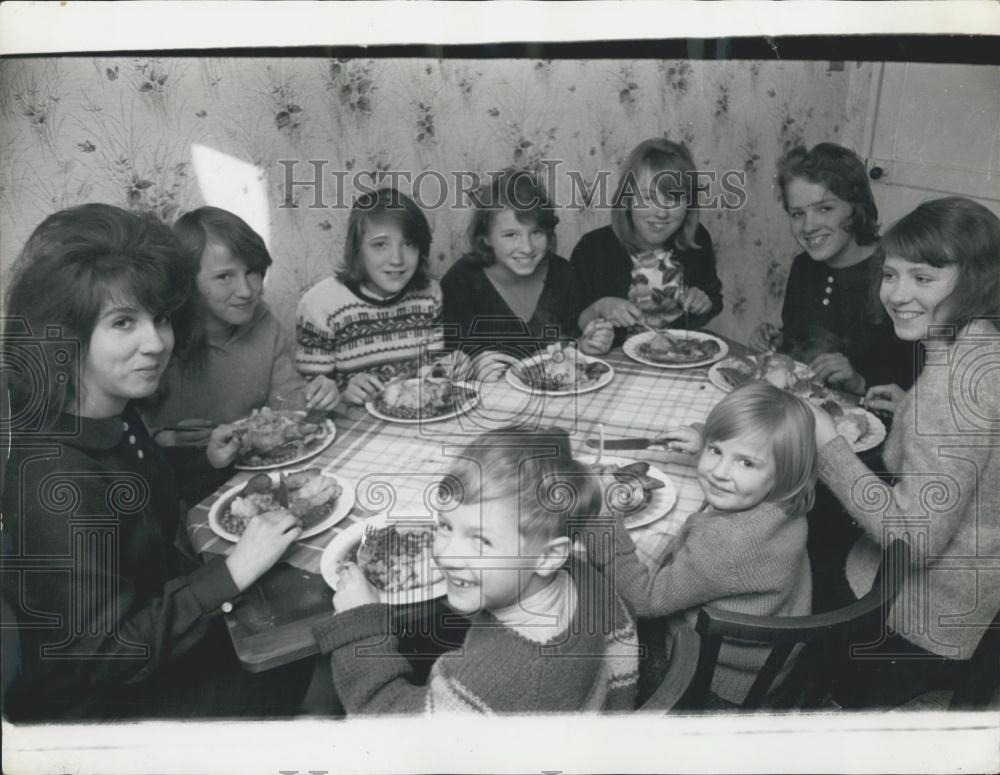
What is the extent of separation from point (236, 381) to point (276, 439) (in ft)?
0.33

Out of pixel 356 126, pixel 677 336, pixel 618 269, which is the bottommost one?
pixel 677 336

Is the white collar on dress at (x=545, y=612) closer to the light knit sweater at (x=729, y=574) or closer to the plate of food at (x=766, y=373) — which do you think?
the light knit sweater at (x=729, y=574)

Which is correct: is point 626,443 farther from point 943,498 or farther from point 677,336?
point 943,498

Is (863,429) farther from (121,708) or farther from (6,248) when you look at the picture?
(6,248)

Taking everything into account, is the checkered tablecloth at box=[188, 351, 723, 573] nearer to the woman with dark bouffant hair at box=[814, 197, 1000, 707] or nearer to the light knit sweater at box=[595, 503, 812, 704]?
the light knit sweater at box=[595, 503, 812, 704]

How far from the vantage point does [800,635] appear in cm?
109

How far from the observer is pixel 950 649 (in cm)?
132

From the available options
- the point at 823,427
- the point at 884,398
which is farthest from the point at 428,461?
the point at 884,398

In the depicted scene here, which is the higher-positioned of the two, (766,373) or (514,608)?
(766,373)

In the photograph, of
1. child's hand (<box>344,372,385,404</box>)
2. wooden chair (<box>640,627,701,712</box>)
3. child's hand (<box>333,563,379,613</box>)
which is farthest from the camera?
child's hand (<box>344,372,385,404</box>)

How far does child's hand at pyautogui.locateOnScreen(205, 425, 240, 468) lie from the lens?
1.22 metres

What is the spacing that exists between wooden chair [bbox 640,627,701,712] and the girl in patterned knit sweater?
538 millimetres

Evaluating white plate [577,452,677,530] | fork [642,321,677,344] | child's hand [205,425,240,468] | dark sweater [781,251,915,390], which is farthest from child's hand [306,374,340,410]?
dark sweater [781,251,915,390]

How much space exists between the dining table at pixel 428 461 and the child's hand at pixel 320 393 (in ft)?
0.07
